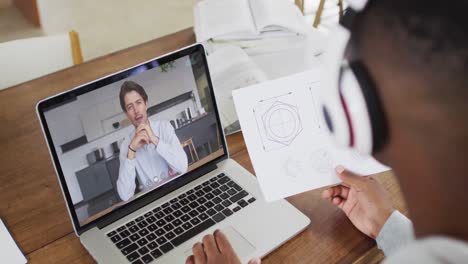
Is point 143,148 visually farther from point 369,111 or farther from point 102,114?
point 369,111

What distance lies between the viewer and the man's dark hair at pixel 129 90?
2.86 feet

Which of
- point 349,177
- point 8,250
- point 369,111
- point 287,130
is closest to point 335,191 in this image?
point 349,177

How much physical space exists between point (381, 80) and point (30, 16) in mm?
2857

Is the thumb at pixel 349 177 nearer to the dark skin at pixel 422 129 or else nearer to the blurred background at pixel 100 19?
the dark skin at pixel 422 129

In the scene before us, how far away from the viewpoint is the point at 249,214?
90 cm

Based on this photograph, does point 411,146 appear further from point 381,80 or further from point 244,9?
point 244,9

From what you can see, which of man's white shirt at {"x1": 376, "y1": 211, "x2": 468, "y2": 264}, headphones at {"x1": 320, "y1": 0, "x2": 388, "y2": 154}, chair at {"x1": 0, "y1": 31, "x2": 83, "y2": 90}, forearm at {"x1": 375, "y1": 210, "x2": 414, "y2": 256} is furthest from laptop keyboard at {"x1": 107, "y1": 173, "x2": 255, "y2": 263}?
chair at {"x1": 0, "y1": 31, "x2": 83, "y2": 90}

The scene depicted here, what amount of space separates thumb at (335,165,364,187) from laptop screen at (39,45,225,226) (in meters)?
0.25

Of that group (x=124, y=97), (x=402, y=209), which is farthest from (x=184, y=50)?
(x=402, y=209)

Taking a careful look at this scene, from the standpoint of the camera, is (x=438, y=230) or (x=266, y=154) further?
(x=266, y=154)

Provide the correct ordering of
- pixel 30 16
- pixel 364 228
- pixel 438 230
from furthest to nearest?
pixel 30 16 → pixel 364 228 → pixel 438 230

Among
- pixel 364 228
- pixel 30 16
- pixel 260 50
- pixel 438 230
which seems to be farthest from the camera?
pixel 30 16

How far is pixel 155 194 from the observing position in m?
0.93

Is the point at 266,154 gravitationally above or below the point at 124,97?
below
